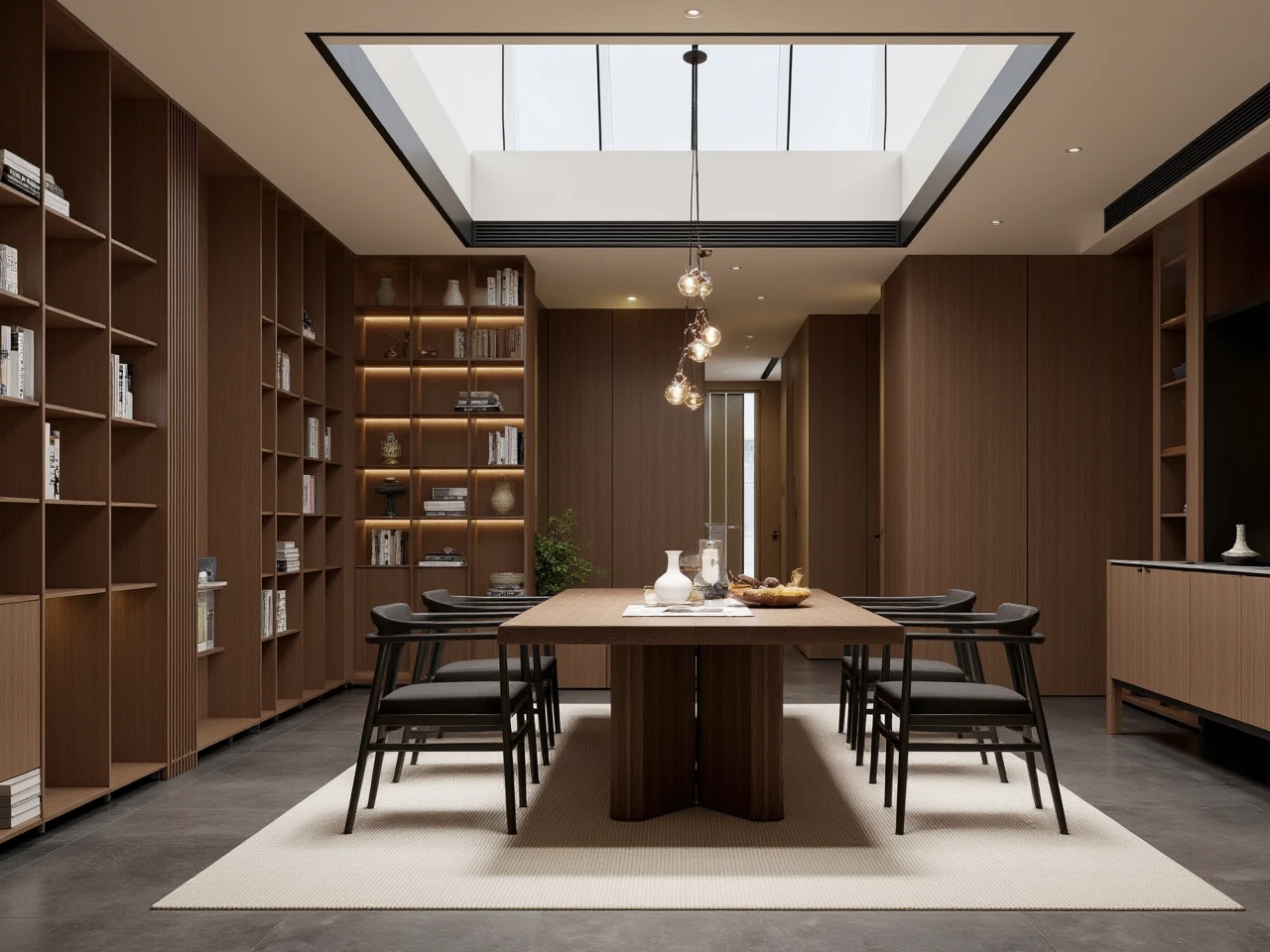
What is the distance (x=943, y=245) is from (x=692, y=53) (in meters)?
2.12

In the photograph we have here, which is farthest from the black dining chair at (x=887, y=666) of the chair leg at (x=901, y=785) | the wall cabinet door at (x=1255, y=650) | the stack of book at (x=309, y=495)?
the stack of book at (x=309, y=495)

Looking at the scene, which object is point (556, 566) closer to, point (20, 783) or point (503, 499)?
point (503, 499)

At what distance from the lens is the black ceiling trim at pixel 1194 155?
498cm

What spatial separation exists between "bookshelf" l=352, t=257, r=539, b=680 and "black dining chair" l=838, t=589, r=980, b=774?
3.12 meters

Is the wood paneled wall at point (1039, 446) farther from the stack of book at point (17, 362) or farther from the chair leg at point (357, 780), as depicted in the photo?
the stack of book at point (17, 362)

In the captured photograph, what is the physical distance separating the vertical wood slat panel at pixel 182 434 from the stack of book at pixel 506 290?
9.24ft

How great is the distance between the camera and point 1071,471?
299 inches

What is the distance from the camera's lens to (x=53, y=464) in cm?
425


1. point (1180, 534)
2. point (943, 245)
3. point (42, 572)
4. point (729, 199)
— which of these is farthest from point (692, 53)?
point (42, 572)

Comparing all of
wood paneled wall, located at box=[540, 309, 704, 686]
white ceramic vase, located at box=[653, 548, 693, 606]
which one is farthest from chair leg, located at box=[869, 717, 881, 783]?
wood paneled wall, located at box=[540, 309, 704, 686]

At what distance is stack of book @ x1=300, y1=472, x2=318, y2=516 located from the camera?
6.91m

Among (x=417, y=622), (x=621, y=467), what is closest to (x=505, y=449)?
(x=621, y=467)

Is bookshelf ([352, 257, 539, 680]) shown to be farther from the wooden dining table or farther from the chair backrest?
the wooden dining table

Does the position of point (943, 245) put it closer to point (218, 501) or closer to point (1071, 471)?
point (1071, 471)
